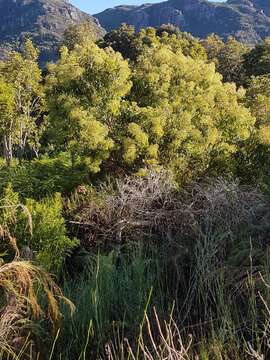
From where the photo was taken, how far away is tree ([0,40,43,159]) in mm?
19953

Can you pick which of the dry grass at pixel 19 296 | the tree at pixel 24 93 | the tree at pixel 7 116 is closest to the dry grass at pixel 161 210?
the dry grass at pixel 19 296

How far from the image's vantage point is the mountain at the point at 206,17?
153100 millimetres

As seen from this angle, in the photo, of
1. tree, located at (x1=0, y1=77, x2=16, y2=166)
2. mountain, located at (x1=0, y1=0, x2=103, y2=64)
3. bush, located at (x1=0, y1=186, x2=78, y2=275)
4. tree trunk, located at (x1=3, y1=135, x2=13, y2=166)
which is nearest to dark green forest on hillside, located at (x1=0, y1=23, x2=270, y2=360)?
bush, located at (x1=0, y1=186, x2=78, y2=275)

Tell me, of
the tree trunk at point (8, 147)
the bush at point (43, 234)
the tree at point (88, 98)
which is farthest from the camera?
the tree trunk at point (8, 147)

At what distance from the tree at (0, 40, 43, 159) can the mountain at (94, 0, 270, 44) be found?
413ft

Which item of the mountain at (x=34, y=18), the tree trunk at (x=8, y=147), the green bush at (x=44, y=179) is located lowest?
the mountain at (x=34, y=18)

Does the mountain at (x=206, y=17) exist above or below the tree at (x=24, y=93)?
below

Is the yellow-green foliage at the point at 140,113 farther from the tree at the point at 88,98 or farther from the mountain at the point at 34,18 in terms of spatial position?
the mountain at the point at 34,18

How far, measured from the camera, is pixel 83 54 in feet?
32.0

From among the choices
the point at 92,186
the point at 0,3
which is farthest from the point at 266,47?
the point at 0,3

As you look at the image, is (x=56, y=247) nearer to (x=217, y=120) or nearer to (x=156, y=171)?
(x=156, y=171)

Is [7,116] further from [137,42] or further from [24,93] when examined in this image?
[137,42]

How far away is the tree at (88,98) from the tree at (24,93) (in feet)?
34.3

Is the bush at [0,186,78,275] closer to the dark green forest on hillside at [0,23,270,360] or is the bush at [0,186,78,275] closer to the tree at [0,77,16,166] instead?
the dark green forest on hillside at [0,23,270,360]
